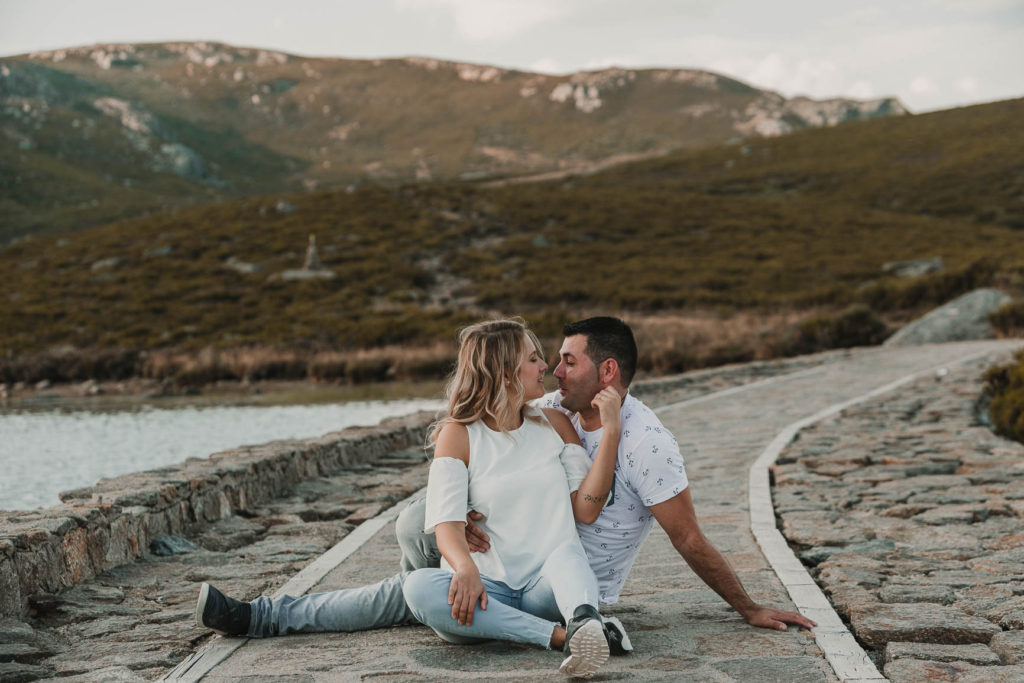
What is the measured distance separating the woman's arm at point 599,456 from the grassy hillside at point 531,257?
25.5 m

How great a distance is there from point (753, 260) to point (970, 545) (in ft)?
146

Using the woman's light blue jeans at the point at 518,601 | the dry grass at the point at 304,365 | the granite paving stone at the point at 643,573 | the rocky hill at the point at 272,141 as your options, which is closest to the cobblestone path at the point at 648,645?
the granite paving stone at the point at 643,573

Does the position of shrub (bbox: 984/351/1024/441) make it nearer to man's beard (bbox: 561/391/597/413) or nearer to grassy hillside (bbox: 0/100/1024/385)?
man's beard (bbox: 561/391/597/413)

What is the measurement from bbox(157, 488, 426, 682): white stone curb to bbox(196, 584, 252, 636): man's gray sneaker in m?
0.09

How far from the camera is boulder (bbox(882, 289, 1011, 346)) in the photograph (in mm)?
28703

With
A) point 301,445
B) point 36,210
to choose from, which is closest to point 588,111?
point 36,210

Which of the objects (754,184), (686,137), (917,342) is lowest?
(917,342)

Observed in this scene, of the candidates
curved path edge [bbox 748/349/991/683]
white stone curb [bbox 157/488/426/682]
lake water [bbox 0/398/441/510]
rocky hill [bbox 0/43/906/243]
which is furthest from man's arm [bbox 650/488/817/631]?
rocky hill [bbox 0/43/906/243]

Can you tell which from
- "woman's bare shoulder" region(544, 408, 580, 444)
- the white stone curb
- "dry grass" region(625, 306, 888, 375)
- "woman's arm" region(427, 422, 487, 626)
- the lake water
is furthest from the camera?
"dry grass" region(625, 306, 888, 375)

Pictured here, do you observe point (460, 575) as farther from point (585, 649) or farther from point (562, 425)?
point (562, 425)

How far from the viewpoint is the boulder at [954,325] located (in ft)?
94.2

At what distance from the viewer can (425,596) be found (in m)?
4.77

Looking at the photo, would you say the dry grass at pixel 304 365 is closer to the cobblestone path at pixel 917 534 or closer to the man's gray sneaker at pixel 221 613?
the cobblestone path at pixel 917 534

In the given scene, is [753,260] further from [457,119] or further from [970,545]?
[457,119]
